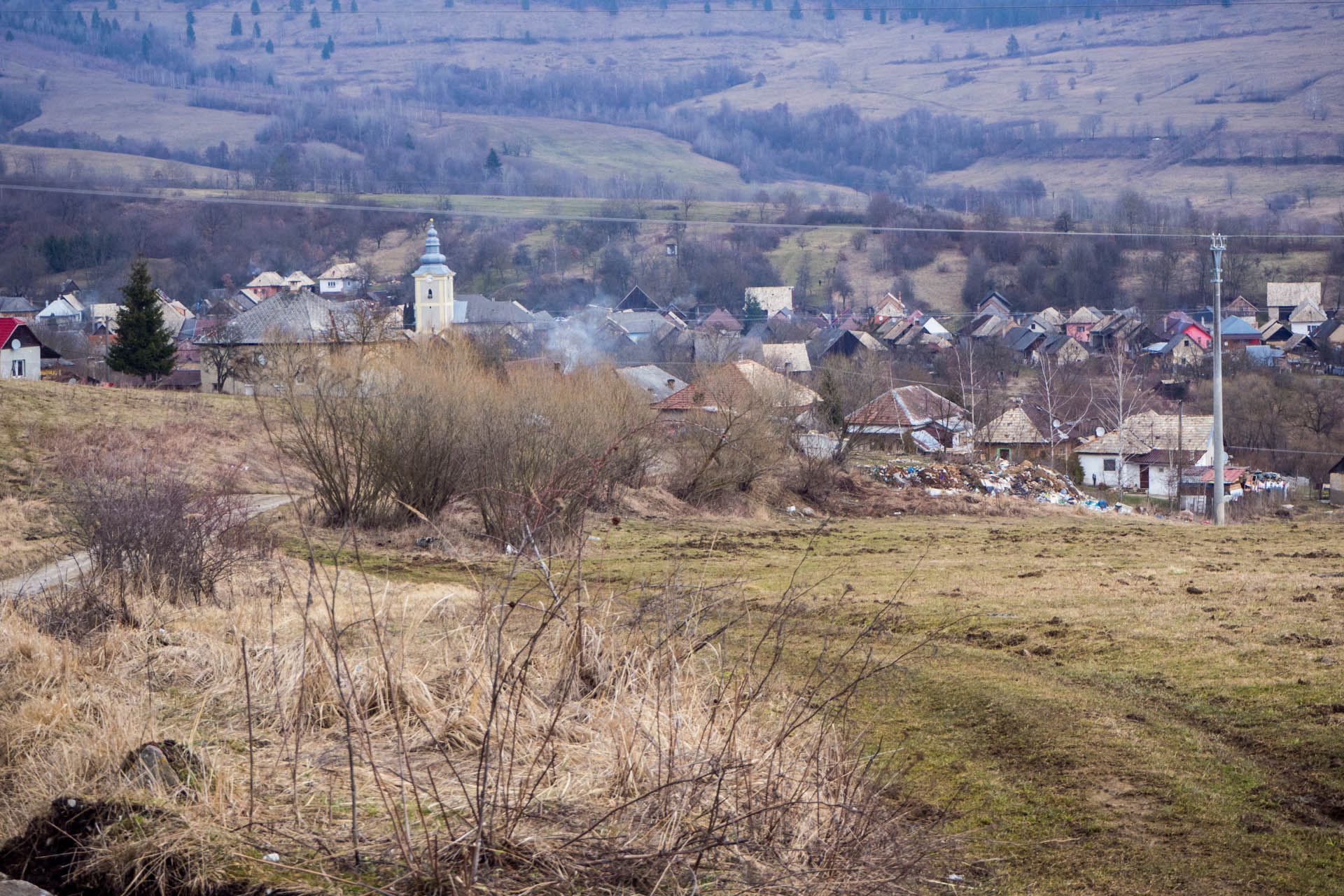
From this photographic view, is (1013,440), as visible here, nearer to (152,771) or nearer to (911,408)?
(911,408)

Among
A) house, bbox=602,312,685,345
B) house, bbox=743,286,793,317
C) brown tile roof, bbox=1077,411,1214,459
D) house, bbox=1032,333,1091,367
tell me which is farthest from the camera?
house, bbox=743,286,793,317

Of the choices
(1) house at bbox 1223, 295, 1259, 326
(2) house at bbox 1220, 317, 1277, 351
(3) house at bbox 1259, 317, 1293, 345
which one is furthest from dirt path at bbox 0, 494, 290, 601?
(1) house at bbox 1223, 295, 1259, 326

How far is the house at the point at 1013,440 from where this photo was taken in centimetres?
4884

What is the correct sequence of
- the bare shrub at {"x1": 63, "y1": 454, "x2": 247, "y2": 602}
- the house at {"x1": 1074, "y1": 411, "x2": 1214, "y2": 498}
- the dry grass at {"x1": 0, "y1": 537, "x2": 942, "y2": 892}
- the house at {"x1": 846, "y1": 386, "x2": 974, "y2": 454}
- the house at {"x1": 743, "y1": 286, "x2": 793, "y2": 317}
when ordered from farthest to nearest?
the house at {"x1": 743, "y1": 286, "x2": 793, "y2": 317}, the house at {"x1": 846, "y1": 386, "x2": 974, "y2": 454}, the house at {"x1": 1074, "y1": 411, "x2": 1214, "y2": 498}, the bare shrub at {"x1": 63, "y1": 454, "x2": 247, "y2": 602}, the dry grass at {"x1": 0, "y1": 537, "x2": 942, "y2": 892}

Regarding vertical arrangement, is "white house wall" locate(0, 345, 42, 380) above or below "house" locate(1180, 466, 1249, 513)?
above

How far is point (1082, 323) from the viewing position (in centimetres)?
9081

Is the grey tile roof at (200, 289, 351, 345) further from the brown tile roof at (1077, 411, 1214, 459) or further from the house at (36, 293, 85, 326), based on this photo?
the brown tile roof at (1077, 411, 1214, 459)

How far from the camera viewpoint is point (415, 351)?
2656 centimetres

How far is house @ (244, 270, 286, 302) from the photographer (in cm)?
10725

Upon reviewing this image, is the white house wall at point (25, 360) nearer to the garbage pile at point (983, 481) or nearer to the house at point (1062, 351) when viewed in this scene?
the garbage pile at point (983, 481)

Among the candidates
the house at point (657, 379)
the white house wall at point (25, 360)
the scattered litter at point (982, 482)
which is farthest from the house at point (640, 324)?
the scattered litter at point (982, 482)

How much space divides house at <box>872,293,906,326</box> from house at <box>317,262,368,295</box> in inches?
1858

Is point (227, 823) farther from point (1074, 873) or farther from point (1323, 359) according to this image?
point (1323, 359)

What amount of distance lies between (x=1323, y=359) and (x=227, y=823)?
7839 cm
